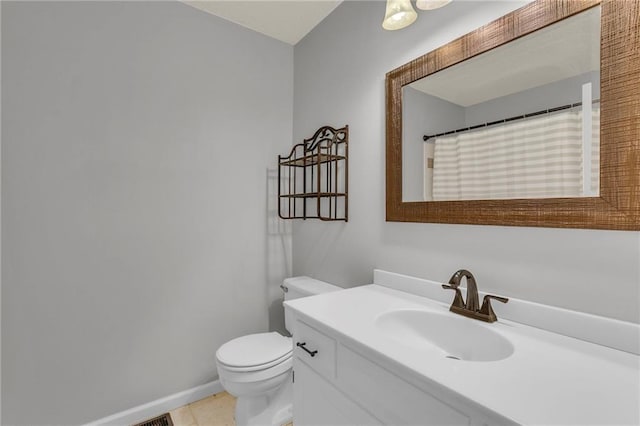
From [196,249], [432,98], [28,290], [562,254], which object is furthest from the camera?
[196,249]

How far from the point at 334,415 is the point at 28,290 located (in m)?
1.52

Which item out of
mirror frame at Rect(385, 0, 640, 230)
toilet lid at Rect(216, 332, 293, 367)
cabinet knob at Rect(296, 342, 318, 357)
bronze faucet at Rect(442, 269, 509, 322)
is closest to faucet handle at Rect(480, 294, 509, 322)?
bronze faucet at Rect(442, 269, 509, 322)

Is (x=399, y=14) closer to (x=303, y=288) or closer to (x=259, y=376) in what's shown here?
(x=303, y=288)

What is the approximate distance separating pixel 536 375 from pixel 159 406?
74.4 inches

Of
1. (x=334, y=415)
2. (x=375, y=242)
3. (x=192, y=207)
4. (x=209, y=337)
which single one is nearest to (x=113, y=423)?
(x=209, y=337)

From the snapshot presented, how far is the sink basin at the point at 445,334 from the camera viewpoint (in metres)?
0.94

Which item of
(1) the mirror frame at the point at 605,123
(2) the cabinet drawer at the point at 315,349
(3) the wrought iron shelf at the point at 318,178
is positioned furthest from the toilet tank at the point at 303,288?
(1) the mirror frame at the point at 605,123

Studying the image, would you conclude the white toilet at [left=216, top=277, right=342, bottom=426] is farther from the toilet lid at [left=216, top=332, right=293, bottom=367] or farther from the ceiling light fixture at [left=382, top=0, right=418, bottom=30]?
the ceiling light fixture at [left=382, top=0, right=418, bottom=30]

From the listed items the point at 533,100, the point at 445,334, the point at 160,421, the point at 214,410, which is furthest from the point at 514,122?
the point at 160,421

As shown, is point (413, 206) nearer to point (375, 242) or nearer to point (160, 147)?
point (375, 242)

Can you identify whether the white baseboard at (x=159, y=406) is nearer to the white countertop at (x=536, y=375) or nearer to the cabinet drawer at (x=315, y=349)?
the cabinet drawer at (x=315, y=349)

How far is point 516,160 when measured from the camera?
1024 mm

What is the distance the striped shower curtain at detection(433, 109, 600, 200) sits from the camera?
903mm

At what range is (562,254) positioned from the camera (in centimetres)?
92
